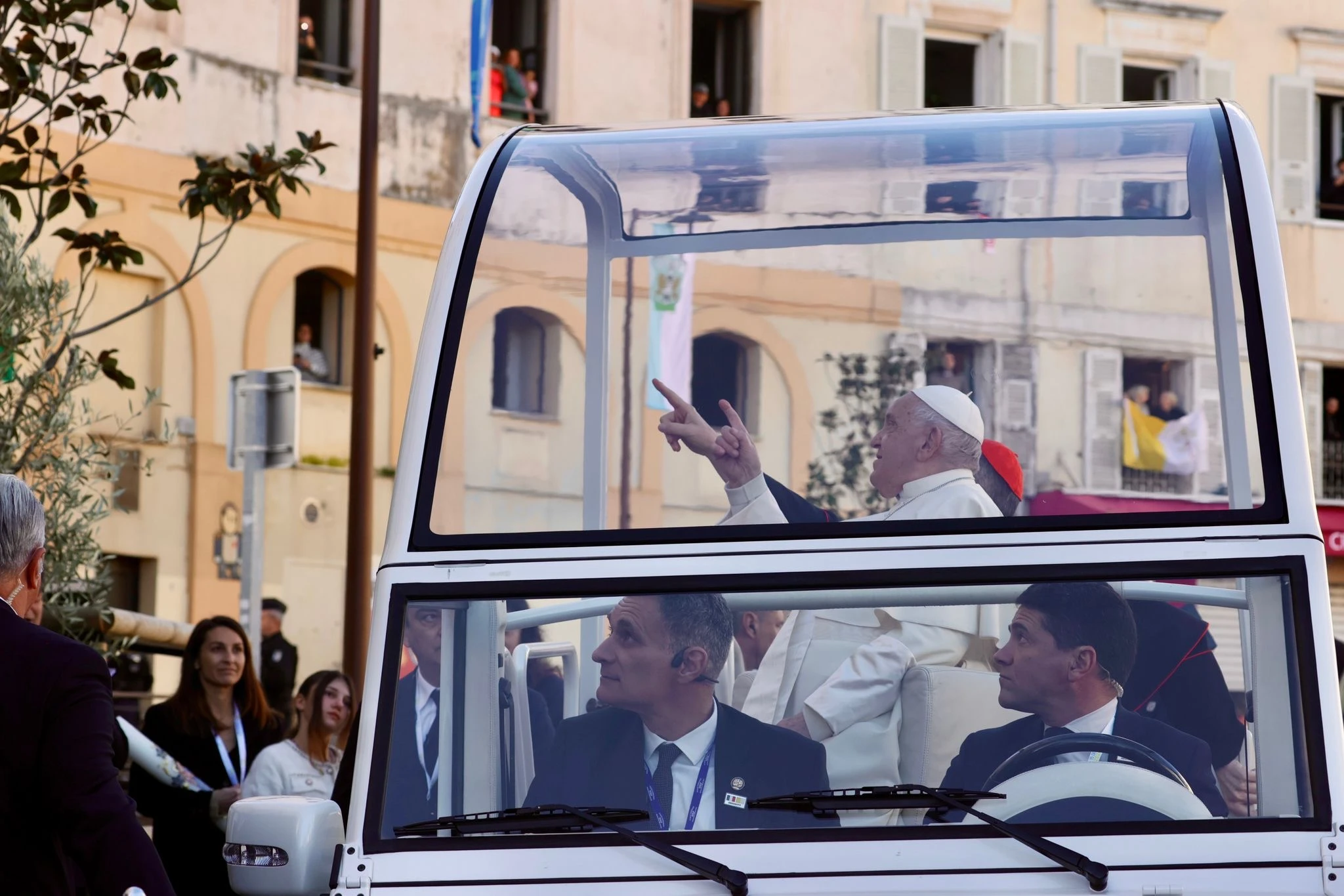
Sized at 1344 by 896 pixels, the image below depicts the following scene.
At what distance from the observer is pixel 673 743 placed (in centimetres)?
370

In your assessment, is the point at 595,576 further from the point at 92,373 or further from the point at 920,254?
the point at 92,373

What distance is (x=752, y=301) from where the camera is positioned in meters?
4.49

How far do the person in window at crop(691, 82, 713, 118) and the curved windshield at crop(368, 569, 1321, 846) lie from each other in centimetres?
2164

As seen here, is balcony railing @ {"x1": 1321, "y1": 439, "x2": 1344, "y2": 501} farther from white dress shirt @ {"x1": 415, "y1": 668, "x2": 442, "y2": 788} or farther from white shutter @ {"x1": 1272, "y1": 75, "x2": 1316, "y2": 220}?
white dress shirt @ {"x1": 415, "y1": 668, "x2": 442, "y2": 788}

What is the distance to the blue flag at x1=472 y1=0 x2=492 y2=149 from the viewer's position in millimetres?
20469

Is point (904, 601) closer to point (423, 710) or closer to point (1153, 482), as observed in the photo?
point (1153, 482)

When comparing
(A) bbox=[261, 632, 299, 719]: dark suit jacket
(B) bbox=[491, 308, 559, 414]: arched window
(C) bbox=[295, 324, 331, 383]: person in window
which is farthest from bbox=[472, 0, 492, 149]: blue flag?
(B) bbox=[491, 308, 559, 414]: arched window

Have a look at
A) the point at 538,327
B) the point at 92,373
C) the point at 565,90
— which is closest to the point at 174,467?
the point at 565,90

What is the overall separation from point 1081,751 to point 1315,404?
23.7 meters

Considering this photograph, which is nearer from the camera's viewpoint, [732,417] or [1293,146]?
[732,417]

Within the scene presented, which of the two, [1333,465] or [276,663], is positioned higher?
[1333,465]

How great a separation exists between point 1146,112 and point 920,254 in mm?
545

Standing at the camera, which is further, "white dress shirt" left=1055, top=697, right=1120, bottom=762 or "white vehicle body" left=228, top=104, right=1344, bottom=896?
"white dress shirt" left=1055, top=697, right=1120, bottom=762

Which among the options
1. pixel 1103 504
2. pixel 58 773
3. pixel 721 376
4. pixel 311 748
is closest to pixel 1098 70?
pixel 311 748
